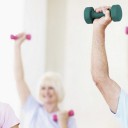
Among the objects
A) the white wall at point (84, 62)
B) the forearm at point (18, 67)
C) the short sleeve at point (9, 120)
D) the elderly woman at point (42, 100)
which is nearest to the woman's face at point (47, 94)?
the elderly woman at point (42, 100)

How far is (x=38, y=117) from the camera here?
5.79ft

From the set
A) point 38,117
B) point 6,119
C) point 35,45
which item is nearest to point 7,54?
point 35,45

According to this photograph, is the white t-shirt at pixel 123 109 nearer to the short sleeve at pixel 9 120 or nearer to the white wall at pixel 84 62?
the short sleeve at pixel 9 120

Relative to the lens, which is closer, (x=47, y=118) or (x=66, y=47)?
(x=47, y=118)

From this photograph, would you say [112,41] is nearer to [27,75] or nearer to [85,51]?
[85,51]

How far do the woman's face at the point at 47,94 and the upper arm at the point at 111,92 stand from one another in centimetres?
94

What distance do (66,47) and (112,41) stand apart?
0.32 meters

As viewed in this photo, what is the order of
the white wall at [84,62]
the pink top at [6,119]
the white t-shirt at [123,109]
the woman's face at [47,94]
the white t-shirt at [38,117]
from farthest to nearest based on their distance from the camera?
the white wall at [84,62], the woman's face at [47,94], the white t-shirt at [38,117], the pink top at [6,119], the white t-shirt at [123,109]

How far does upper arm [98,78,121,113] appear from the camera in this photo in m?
0.90

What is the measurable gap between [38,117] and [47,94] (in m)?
0.14

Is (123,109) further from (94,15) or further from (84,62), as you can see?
(84,62)

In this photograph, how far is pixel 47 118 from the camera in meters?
1.75

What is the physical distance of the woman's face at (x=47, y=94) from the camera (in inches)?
72.5

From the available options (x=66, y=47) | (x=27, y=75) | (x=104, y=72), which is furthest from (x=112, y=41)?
(x=104, y=72)
